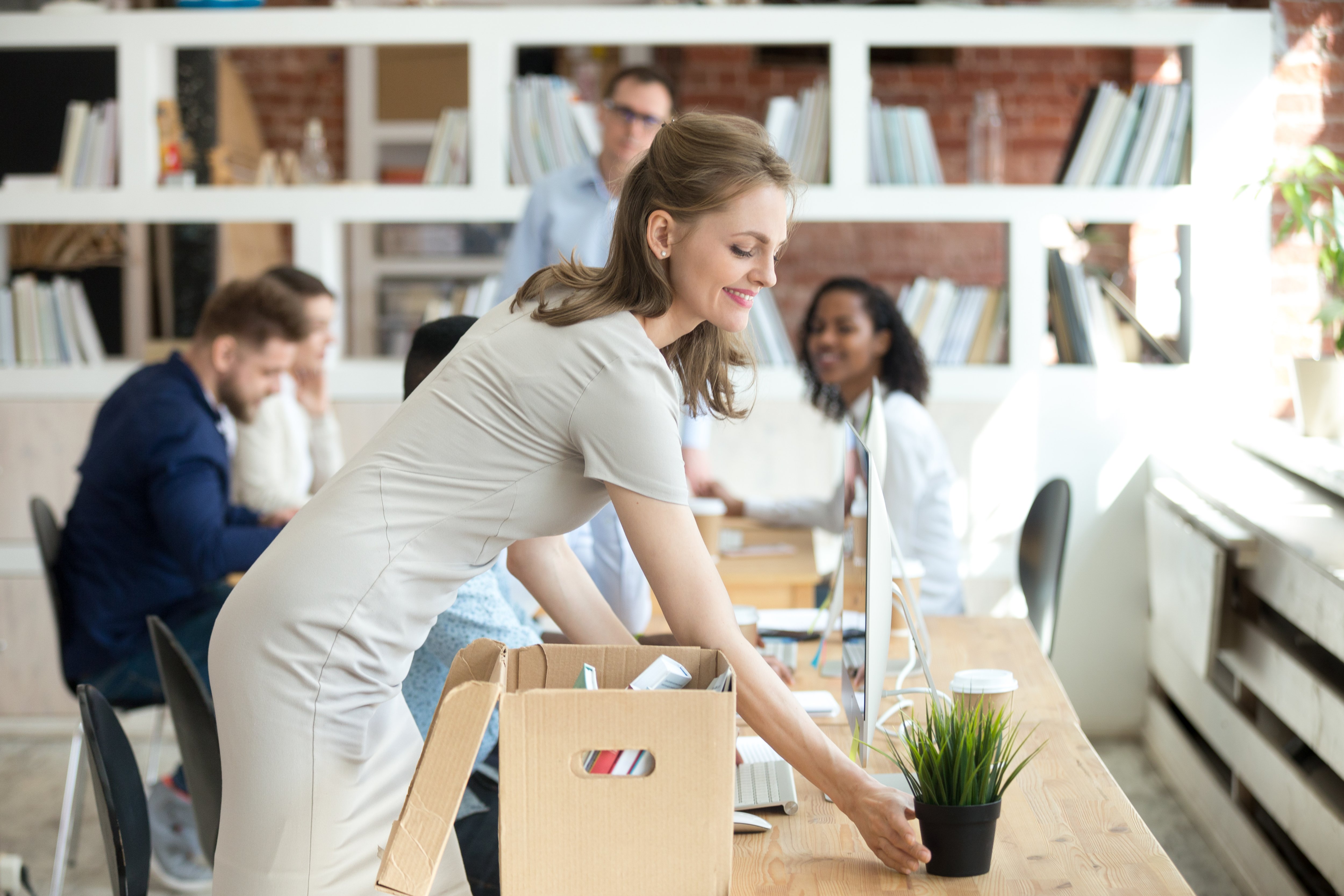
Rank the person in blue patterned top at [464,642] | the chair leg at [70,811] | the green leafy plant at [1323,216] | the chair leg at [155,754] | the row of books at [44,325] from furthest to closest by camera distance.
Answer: the row of books at [44,325] < the chair leg at [155,754] < the green leafy plant at [1323,216] < the chair leg at [70,811] < the person in blue patterned top at [464,642]

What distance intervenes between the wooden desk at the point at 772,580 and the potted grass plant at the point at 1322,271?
1.32 metres

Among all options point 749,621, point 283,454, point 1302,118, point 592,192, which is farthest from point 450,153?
point 1302,118

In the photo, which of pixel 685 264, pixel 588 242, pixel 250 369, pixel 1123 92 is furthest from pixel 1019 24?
pixel 685 264

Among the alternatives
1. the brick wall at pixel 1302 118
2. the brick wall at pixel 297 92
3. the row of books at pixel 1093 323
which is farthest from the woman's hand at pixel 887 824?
the brick wall at pixel 297 92

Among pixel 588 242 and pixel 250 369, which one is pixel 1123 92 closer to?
pixel 588 242

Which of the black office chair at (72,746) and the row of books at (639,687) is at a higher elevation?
the row of books at (639,687)

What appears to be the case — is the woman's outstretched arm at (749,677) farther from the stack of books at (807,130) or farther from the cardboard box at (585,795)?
the stack of books at (807,130)

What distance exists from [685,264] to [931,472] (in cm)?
150

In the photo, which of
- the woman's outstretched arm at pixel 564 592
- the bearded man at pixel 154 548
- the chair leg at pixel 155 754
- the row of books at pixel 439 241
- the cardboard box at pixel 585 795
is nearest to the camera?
the cardboard box at pixel 585 795

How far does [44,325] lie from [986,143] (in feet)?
9.96

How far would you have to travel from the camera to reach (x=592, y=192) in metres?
3.16

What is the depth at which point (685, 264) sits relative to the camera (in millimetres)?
1345

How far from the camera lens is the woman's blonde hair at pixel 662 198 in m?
1.31

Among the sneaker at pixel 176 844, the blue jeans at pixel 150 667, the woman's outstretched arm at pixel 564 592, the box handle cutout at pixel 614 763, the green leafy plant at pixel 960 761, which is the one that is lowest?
the sneaker at pixel 176 844
